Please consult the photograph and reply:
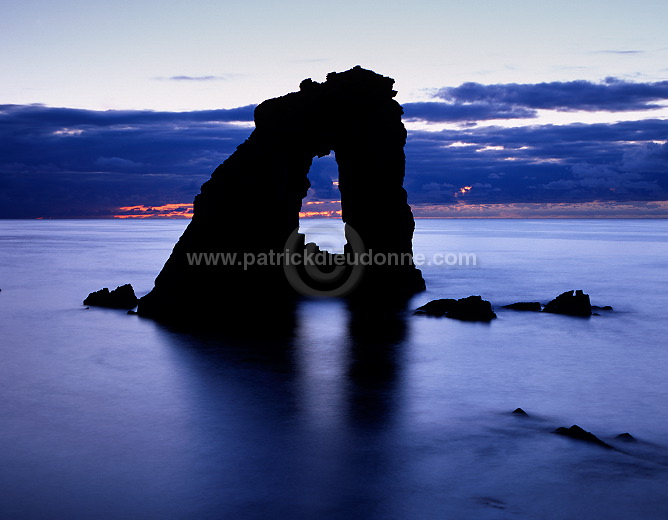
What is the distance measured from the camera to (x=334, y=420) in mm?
13352

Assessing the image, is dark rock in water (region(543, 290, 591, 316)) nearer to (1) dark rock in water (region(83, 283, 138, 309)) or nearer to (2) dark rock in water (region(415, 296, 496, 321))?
(2) dark rock in water (region(415, 296, 496, 321))

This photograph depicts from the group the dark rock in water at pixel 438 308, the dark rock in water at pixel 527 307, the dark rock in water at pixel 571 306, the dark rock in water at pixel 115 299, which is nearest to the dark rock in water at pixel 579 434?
the dark rock in water at pixel 438 308

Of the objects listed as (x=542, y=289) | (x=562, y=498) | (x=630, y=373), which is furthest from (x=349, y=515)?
(x=542, y=289)

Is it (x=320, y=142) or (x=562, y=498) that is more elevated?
(x=320, y=142)

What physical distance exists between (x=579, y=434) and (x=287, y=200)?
22.7 metres

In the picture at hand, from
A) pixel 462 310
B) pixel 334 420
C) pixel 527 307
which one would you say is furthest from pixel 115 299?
pixel 334 420

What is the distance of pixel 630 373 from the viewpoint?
1862 centimetres

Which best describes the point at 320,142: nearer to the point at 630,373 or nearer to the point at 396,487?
the point at 630,373

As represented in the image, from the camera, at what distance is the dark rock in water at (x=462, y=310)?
2669cm

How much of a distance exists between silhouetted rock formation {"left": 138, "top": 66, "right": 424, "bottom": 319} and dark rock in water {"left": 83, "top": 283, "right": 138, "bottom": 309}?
3250 millimetres

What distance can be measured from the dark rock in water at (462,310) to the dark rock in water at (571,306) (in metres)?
3.81

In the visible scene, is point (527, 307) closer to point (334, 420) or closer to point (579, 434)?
point (579, 434)

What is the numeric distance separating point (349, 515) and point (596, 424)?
7.00m

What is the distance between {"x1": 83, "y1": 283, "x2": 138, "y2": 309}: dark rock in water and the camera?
30.2 m
